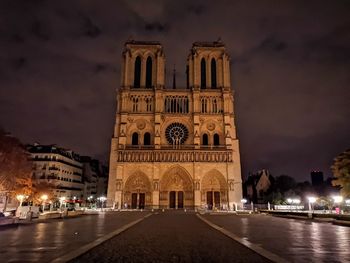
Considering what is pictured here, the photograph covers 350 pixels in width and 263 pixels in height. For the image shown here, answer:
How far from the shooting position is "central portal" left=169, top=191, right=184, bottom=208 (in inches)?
2165

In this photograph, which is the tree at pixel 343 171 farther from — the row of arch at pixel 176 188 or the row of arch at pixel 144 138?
the row of arch at pixel 144 138

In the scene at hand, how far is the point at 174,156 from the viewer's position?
54969 millimetres

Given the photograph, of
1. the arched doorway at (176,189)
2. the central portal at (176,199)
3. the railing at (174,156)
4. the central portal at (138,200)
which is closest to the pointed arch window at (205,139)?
the railing at (174,156)

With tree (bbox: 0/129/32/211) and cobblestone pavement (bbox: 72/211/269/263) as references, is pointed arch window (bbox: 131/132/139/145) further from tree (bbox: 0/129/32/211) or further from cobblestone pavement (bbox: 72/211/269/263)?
cobblestone pavement (bbox: 72/211/269/263)

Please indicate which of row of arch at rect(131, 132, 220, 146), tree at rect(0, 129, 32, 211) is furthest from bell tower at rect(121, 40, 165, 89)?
tree at rect(0, 129, 32, 211)

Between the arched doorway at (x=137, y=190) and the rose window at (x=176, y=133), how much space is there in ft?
29.6

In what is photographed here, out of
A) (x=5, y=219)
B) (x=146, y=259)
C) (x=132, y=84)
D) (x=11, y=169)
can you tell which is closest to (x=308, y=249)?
(x=146, y=259)

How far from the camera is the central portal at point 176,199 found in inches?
2165

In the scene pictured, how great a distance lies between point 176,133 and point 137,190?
43.9 feet

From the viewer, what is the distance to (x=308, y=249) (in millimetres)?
9617

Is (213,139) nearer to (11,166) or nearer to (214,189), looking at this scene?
(214,189)

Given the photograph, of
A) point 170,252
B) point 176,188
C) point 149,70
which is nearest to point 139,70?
point 149,70

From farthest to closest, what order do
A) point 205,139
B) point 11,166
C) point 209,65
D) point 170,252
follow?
point 209,65 < point 205,139 < point 11,166 < point 170,252

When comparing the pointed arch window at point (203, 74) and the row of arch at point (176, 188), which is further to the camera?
the pointed arch window at point (203, 74)
